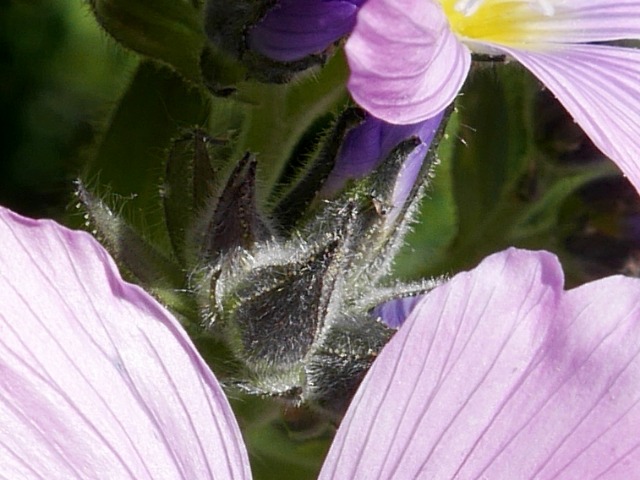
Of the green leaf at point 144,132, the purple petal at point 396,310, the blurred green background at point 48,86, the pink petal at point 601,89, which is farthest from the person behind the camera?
the blurred green background at point 48,86

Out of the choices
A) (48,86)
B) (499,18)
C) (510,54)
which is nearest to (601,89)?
(510,54)

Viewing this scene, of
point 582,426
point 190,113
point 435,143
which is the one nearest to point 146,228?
point 190,113

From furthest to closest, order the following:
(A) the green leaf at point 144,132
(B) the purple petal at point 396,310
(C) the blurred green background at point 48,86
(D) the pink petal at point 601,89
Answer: (C) the blurred green background at point 48,86
(A) the green leaf at point 144,132
(B) the purple petal at point 396,310
(D) the pink petal at point 601,89

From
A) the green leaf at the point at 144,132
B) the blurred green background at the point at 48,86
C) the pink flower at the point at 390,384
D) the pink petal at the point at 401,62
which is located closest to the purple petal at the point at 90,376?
the pink flower at the point at 390,384

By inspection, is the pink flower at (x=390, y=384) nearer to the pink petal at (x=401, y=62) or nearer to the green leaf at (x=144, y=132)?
the pink petal at (x=401, y=62)

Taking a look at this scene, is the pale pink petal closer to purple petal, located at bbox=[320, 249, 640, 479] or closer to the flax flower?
the flax flower

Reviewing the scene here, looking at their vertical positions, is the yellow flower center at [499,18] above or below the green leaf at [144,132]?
above

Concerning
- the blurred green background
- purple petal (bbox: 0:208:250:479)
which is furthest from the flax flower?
the blurred green background
